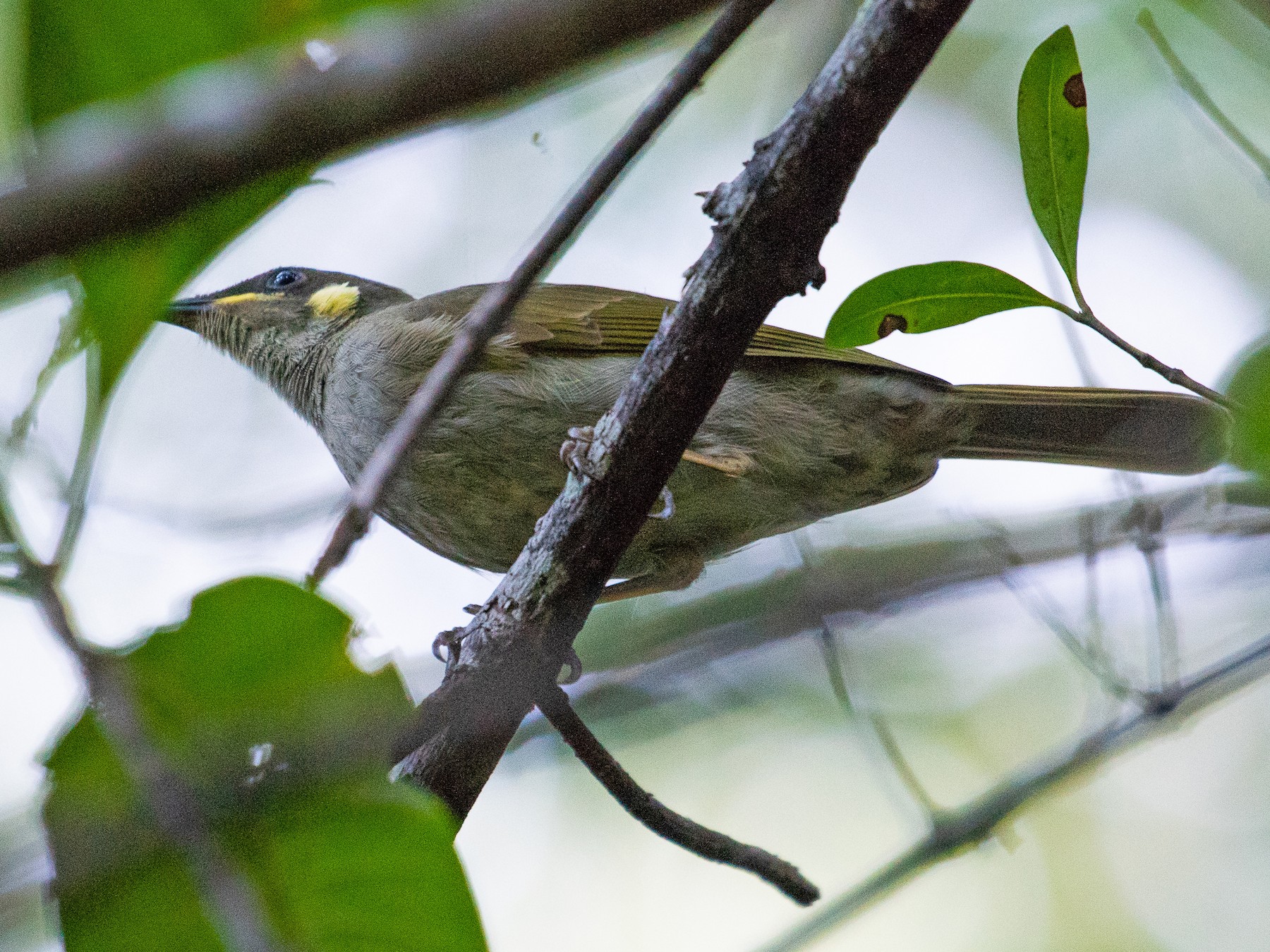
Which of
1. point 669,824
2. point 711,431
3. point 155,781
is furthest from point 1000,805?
point 155,781

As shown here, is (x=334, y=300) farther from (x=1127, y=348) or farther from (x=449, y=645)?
(x=1127, y=348)

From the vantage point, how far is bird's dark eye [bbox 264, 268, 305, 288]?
16.6 ft

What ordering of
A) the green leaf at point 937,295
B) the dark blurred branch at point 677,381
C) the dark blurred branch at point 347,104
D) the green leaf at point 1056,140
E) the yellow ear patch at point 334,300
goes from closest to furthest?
the dark blurred branch at point 347,104 < the dark blurred branch at point 677,381 < the green leaf at point 1056,140 < the green leaf at point 937,295 < the yellow ear patch at point 334,300

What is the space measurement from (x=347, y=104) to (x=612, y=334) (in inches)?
115

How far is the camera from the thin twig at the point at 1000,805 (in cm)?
332

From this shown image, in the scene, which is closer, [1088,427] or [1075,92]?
[1075,92]

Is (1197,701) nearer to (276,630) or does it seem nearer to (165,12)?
(276,630)

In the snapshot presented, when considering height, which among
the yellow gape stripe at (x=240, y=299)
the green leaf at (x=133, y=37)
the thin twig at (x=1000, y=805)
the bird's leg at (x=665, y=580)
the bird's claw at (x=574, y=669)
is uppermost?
the yellow gape stripe at (x=240, y=299)

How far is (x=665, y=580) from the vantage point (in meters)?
4.05

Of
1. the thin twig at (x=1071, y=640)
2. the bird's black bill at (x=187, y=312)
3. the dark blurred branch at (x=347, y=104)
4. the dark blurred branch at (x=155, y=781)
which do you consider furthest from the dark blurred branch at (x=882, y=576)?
the dark blurred branch at (x=347, y=104)

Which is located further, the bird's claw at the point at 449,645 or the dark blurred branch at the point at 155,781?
the bird's claw at the point at 449,645

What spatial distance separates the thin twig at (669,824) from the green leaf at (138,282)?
154 centimetres

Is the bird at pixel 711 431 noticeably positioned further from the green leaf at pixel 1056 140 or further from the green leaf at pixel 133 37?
the green leaf at pixel 133 37

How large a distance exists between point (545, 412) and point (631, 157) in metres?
1.92
